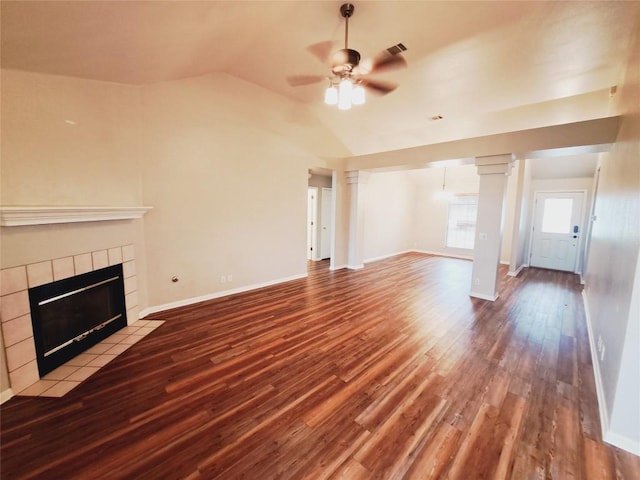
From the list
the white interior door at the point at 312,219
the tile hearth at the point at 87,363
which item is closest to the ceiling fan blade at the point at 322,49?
the tile hearth at the point at 87,363

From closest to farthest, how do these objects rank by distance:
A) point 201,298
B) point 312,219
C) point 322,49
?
1. point 322,49
2. point 201,298
3. point 312,219

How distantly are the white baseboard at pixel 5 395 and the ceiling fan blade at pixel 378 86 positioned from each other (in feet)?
13.4

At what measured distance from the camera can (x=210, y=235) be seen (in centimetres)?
390

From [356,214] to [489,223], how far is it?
2.74m

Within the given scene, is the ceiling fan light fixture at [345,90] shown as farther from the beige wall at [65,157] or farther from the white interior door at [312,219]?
the white interior door at [312,219]

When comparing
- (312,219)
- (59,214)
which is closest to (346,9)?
(59,214)

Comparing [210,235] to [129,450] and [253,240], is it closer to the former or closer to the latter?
[253,240]

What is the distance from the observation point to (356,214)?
602 cm

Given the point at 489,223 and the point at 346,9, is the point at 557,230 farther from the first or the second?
the point at 346,9

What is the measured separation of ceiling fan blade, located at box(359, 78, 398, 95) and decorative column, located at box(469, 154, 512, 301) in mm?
2342

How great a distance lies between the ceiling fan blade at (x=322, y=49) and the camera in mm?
2723

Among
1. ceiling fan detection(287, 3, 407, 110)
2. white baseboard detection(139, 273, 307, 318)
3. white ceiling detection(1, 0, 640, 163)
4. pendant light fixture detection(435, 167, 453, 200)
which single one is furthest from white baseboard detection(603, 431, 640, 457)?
pendant light fixture detection(435, 167, 453, 200)

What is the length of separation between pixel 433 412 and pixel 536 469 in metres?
0.59

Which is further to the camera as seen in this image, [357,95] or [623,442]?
[357,95]
